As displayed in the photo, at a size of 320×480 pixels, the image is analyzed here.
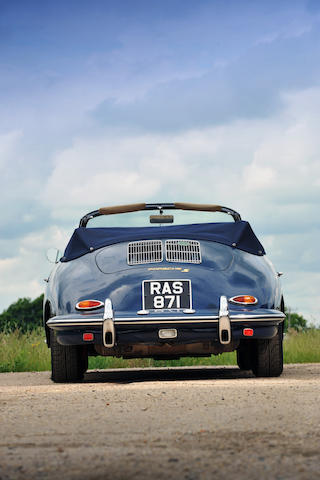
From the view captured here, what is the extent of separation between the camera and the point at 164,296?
730cm

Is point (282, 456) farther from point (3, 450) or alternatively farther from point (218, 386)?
point (218, 386)

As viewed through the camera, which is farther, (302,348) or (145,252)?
(302,348)

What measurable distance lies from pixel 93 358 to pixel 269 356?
185 inches

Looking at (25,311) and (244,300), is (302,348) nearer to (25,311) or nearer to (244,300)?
(244,300)

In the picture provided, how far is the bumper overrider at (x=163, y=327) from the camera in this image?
7.18 metres

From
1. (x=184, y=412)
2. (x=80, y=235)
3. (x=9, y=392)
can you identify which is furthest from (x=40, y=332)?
(x=184, y=412)

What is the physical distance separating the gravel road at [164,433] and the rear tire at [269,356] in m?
1.43

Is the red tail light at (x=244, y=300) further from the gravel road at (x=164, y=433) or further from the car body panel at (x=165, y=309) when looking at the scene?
the gravel road at (x=164, y=433)

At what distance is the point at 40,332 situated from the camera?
48.0 feet

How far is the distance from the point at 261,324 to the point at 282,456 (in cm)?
387

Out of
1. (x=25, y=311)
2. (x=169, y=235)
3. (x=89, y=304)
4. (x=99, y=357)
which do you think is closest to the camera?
(x=89, y=304)

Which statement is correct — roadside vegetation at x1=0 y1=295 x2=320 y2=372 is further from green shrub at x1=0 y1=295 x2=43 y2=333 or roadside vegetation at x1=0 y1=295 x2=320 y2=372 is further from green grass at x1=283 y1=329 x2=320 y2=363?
green shrub at x1=0 y1=295 x2=43 y2=333

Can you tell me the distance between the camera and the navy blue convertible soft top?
7879 mm

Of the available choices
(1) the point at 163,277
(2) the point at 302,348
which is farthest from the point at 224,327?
(2) the point at 302,348
